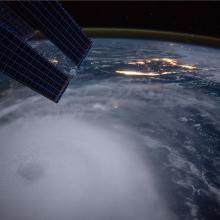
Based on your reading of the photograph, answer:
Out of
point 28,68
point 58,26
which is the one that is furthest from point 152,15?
point 28,68

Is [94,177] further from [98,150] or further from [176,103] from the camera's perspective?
[176,103]

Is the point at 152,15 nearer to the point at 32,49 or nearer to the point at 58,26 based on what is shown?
the point at 58,26

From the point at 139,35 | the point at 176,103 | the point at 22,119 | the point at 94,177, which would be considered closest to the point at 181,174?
the point at 94,177

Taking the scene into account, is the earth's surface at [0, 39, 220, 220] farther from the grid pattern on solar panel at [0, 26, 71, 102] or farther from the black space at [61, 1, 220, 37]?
the grid pattern on solar panel at [0, 26, 71, 102]

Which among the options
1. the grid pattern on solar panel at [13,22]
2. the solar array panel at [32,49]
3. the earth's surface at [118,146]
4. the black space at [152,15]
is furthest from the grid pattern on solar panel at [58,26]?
the black space at [152,15]

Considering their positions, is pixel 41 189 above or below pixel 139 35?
below

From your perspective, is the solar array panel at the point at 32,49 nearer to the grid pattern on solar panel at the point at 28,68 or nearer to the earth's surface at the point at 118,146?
the grid pattern on solar panel at the point at 28,68
